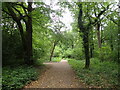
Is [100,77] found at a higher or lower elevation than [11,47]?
lower

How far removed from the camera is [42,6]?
6.68 metres

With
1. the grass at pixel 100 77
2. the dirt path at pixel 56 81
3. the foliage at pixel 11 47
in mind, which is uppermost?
the foliage at pixel 11 47

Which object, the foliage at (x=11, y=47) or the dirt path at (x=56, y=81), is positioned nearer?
the dirt path at (x=56, y=81)

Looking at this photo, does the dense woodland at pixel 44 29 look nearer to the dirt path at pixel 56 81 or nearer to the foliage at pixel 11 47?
the foliage at pixel 11 47

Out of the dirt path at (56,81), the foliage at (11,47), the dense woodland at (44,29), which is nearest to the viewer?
the dirt path at (56,81)

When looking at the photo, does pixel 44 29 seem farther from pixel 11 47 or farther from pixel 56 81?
pixel 56 81

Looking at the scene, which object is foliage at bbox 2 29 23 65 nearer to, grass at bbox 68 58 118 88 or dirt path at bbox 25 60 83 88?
dirt path at bbox 25 60 83 88

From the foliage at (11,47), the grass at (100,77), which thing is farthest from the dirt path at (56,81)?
the foliage at (11,47)

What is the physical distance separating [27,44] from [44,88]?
19.6 ft

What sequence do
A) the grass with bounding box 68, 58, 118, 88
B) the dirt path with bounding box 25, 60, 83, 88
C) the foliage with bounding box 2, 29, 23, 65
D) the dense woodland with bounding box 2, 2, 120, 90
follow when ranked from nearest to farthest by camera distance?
1. the grass with bounding box 68, 58, 118, 88
2. the dirt path with bounding box 25, 60, 83, 88
3. the dense woodland with bounding box 2, 2, 120, 90
4. the foliage with bounding box 2, 29, 23, 65

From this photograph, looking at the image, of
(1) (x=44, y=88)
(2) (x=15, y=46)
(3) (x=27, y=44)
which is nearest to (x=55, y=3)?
(3) (x=27, y=44)

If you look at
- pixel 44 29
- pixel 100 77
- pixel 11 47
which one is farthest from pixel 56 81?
pixel 44 29

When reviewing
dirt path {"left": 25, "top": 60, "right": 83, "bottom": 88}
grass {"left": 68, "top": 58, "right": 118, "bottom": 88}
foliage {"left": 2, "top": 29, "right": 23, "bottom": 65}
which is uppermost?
foliage {"left": 2, "top": 29, "right": 23, "bottom": 65}

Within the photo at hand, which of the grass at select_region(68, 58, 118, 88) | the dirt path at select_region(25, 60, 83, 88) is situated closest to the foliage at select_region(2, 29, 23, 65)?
the dirt path at select_region(25, 60, 83, 88)
